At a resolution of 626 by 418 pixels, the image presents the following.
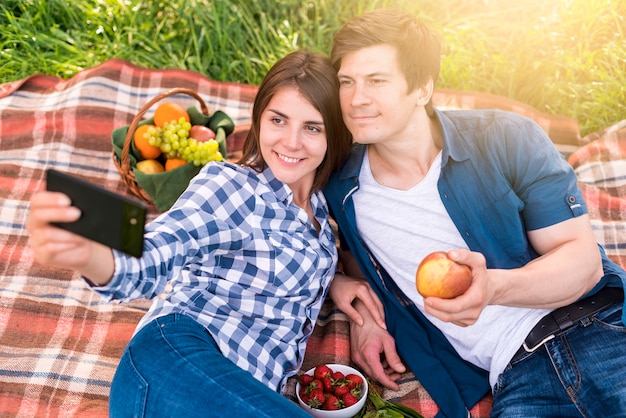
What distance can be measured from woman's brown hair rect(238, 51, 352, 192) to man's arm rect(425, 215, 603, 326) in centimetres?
72

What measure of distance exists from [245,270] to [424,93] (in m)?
0.91

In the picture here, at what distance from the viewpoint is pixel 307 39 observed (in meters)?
4.30

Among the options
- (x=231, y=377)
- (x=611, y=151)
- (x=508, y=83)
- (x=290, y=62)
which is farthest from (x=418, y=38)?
(x=508, y=83)

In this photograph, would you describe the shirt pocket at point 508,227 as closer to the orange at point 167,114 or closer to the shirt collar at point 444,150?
the shirt collar at point 444,150

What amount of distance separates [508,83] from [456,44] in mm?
492

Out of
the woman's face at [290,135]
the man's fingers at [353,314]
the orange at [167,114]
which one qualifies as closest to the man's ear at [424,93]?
the woman's face at [290,135]

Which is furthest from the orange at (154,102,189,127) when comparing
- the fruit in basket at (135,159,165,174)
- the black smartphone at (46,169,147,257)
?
the black smartphone at (46,169,147,257)

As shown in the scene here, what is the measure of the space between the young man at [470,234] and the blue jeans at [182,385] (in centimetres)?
74

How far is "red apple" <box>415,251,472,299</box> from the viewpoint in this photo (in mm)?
1701

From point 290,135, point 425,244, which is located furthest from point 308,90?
point 425,244

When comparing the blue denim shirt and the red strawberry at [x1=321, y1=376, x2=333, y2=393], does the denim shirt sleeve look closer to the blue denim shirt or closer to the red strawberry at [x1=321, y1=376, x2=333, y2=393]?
the blue denim shirt

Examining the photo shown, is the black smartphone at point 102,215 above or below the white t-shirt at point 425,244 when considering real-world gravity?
above

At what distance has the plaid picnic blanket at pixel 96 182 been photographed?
2334 millimetres

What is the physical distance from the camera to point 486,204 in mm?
2211
